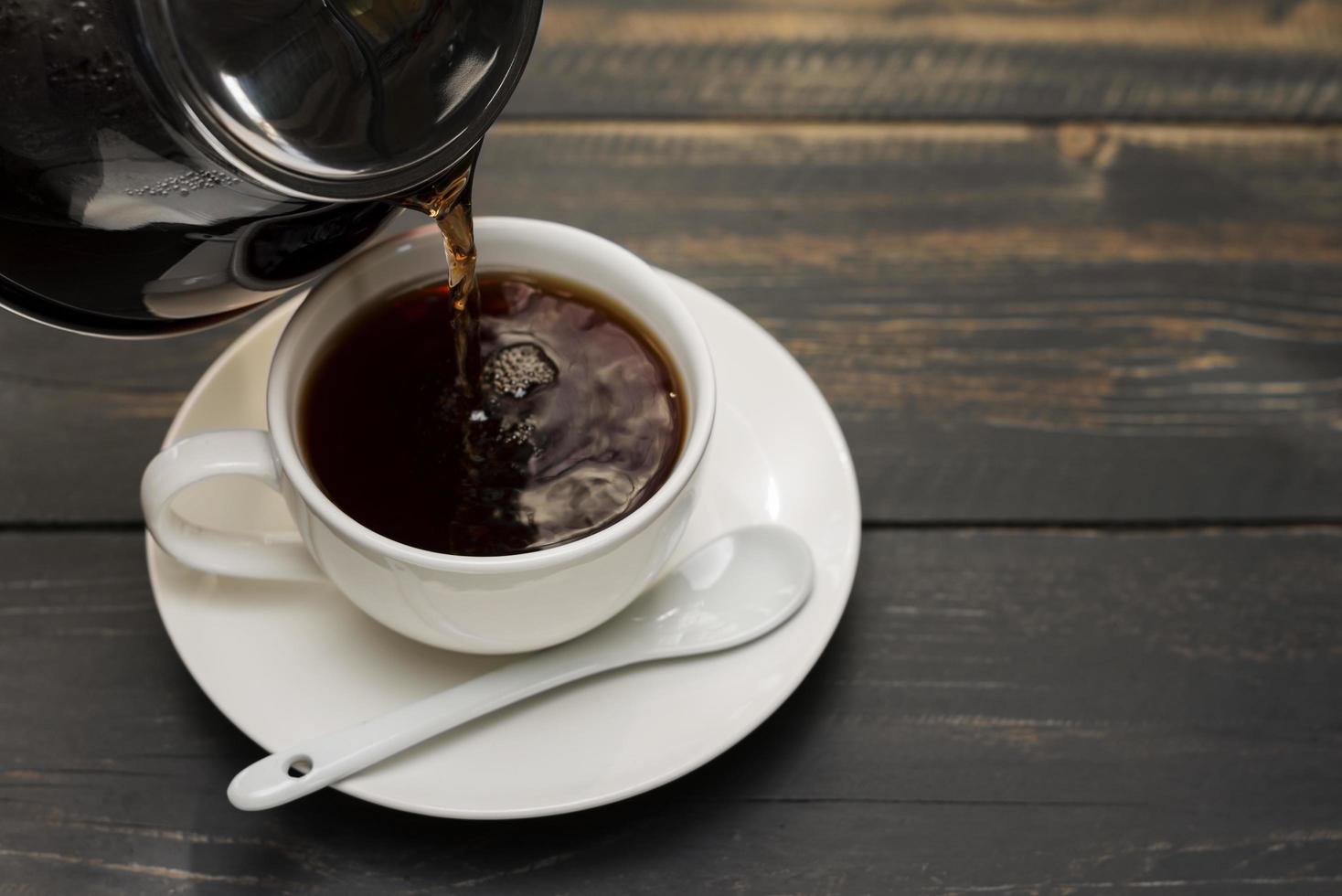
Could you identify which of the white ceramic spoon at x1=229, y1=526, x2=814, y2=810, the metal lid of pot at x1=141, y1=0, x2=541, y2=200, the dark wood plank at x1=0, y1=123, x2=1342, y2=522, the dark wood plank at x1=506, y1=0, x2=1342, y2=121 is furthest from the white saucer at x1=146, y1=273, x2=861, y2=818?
the dark wood plank at x1=506, y1=0, x2=1342, y2=121

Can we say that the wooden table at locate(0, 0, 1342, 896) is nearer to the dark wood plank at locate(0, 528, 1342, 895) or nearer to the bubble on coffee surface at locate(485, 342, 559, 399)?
the dark wood plank at locate(0, 528, 1342, 895)

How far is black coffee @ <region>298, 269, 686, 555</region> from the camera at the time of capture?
0.76m

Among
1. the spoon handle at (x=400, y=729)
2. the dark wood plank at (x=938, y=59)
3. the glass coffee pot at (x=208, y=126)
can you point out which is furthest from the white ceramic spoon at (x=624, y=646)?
the dark wood plank at (x=938, y=59)

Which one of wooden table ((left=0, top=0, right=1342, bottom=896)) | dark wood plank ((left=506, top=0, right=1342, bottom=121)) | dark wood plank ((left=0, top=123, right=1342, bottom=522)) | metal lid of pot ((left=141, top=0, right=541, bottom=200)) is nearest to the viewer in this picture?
metal lid of pot ((left=141, top=0, right=541, bottom=200))

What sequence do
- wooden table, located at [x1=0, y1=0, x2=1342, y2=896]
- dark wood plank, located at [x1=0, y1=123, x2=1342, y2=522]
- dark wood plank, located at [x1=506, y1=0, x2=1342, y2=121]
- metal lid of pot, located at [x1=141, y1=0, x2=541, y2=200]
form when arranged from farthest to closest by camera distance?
dark wood plank, located at [x1=506, y1=0, x2=1342, y2=121] → dark wood plank, located at [x1=0, y1=123, x2=1342, y2=522] → wooden table, located at [x1=0, y1=0, x2=1342, y2=896] → metal lid of pot, located at [x1=141, y1=0, x2=541, y2=200]

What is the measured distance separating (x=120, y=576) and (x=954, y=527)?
0.62 meters

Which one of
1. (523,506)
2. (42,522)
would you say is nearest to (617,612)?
(523,506)

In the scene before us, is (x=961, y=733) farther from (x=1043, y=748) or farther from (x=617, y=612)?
(x=617, y=612)

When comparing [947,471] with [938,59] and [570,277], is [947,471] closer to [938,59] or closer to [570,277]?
[570,277]

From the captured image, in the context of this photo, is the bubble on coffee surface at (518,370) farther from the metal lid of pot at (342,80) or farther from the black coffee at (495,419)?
the metal lid of pot at (342,80)

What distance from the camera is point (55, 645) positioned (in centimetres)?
86

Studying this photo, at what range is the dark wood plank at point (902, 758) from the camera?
30.5 inches

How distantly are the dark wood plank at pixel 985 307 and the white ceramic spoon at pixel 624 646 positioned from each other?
0.18 metres

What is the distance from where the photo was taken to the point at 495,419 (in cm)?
81
